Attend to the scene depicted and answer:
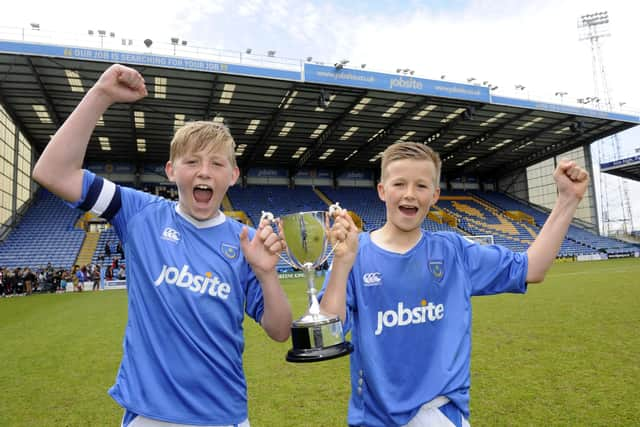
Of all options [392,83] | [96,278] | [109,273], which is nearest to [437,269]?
[392,83]

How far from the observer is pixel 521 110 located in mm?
24156

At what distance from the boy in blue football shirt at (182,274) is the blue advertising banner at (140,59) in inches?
646

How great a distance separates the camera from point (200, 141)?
1.62 metres

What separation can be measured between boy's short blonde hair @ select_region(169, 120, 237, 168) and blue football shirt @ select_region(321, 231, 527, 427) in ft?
2.39

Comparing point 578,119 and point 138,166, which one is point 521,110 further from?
point 138,166

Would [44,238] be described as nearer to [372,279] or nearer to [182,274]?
[182,274]

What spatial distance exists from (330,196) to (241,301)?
3196 cm

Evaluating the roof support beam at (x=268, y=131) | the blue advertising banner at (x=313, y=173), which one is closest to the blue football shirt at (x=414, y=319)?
the roof support beam at (x=268, y=131)

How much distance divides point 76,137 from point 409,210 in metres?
1.28

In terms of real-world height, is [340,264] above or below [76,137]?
below

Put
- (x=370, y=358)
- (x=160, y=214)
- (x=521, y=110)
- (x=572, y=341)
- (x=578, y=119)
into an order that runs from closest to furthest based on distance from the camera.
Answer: (x=370, y=358), (x=160, y=214), (x=572, y=341), (x=521, y=110), (x=578, y=119)

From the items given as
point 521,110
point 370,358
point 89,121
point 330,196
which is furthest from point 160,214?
point 330,196

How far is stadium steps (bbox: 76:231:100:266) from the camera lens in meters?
22.5

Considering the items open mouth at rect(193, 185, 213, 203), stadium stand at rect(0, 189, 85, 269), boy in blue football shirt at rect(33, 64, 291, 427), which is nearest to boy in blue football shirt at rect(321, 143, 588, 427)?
boy in blue football shirt at rect(33, 64, 291, 427)
